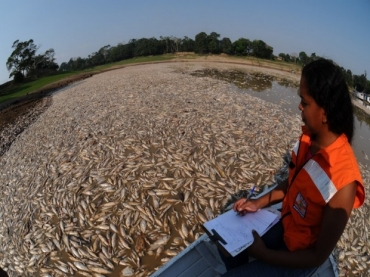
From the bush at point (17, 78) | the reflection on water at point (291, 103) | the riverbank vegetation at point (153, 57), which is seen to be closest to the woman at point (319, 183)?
the reflection on water at point (291, 103)

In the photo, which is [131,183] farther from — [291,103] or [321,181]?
[291,103]

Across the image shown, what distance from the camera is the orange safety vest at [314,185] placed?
1.88 m

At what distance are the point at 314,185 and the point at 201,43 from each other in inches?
2130

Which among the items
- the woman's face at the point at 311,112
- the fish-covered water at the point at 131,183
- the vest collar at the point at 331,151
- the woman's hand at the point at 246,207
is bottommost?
the fish-covered water at the point at 131,183

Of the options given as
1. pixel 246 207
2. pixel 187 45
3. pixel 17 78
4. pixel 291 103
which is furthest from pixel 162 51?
pixel 246 207

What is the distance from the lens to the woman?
1.88 meters

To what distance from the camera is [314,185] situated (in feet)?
6.66

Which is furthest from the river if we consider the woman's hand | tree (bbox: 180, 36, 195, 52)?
tree (bbox: 180, 36, 195, 52)

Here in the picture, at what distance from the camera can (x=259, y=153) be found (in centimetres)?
803

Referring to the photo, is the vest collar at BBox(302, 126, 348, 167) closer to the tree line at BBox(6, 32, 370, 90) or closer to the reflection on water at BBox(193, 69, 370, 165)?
the reflection on water at BBox(193, 69, 370, 165)

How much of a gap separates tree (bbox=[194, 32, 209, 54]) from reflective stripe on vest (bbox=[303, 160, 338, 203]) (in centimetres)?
5281

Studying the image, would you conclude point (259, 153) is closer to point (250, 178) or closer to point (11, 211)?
point (250, 178)

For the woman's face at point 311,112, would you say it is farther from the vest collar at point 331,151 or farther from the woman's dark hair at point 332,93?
the vest collar at point 331,151

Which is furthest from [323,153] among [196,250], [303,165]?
[196,250]
